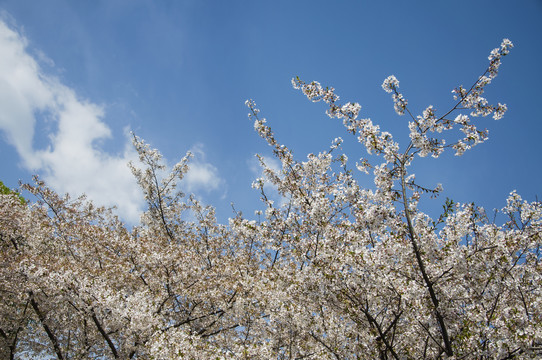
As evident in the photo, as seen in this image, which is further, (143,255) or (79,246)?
(79,246)

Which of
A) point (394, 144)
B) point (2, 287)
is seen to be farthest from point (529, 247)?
point (2, 287)

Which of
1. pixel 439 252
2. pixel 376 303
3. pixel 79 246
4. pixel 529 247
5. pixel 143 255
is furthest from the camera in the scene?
pixel 79 246

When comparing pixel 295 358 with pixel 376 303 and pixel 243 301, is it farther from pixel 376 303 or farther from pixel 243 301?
pixel 376 303

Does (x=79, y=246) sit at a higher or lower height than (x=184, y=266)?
higher

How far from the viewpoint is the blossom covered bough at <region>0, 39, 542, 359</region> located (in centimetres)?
707

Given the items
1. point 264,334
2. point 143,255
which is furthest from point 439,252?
point 143,255

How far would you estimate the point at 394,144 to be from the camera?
25.4 ft

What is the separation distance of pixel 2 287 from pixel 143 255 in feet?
15.3

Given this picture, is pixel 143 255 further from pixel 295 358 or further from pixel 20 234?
pixel 295 358

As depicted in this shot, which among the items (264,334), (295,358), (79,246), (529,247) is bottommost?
(295,358)

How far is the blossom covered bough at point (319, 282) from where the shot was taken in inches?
278

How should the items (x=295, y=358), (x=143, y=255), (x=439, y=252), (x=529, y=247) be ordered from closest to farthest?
(x=529, y=247)
(x=439, y=252)
(x=295, y=358)
(x=143, y=255)

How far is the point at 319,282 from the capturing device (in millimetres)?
7688

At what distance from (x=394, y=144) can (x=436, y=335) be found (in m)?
4.67
